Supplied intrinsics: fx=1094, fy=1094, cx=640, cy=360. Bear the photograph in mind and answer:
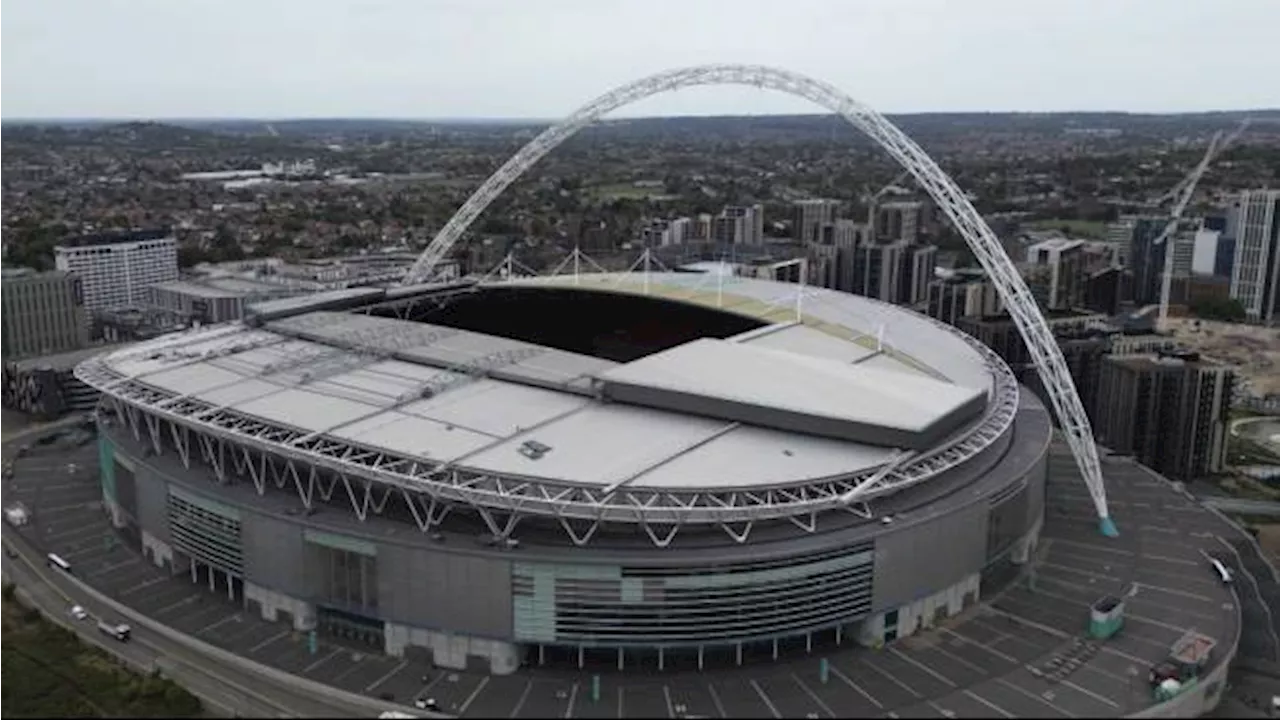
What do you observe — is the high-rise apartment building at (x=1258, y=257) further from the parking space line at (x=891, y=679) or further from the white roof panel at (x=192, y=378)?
the white roof panel at (x=192, y=378)

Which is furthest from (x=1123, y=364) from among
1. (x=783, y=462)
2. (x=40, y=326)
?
(x=40, y=326)

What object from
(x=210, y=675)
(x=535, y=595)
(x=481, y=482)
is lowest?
(x=210, y=675)

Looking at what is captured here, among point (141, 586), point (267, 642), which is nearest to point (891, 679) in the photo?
point (267, 642)

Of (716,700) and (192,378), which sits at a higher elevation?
(192,378)

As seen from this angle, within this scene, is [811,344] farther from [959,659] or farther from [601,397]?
[959,659]

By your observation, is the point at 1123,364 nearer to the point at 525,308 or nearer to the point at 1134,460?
the point at 1134,460

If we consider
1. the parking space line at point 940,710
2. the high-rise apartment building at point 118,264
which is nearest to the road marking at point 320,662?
the parking space line at point 940,710
